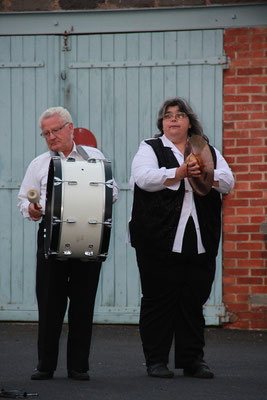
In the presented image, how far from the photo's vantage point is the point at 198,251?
6004 mm

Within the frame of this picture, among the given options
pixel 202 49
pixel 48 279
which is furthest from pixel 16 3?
pixel 48 279

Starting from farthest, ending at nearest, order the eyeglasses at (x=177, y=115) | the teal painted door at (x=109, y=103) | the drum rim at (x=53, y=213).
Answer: the teal painted door at (x=109, y=103), the eyeglasses at (x=177, y=115), the drum rim at (x=53, y=213)

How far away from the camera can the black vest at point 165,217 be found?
236 inches

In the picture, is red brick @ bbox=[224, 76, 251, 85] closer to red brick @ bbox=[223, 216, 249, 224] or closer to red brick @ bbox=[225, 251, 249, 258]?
red brick @ bbox=[223, 216, 249, 224]

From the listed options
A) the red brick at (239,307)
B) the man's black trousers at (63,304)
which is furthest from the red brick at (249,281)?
the man's black trousers at (63,304)

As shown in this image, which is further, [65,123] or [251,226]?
[251,226]

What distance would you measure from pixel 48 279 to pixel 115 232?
2741mm

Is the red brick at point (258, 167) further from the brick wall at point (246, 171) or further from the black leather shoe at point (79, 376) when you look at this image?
the black leather shoe at point (79, 376)

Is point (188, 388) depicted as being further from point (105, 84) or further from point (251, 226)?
point (105, 84)

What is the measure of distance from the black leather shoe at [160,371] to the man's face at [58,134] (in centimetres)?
152

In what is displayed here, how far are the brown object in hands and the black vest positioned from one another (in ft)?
0.55

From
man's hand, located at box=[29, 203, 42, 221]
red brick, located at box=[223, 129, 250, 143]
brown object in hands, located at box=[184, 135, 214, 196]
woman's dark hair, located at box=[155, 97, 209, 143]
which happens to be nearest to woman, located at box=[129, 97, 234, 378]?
woman's dark hair, located at box=[155, 97, 209, 143]

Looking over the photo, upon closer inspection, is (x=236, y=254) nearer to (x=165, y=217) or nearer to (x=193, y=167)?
(x=165, y=217)

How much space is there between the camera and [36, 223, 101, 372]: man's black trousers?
5.96 m
